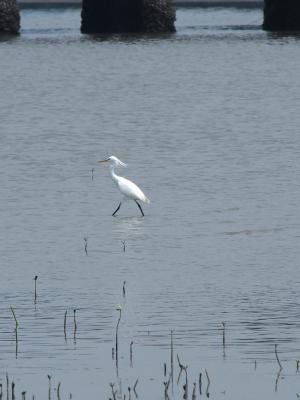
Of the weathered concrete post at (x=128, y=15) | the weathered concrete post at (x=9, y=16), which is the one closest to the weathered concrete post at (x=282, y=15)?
the weathered concrete post at (x=128, y=15)

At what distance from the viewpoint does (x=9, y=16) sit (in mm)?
89688

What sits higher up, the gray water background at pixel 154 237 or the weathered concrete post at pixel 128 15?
the gray water background at pixel 154 237

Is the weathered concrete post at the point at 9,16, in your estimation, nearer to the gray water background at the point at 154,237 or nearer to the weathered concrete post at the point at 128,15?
the weathered concrete post at the point at 128,15

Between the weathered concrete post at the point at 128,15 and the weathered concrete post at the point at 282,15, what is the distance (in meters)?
5.77

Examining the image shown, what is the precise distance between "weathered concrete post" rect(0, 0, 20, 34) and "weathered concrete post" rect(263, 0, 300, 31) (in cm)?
1441

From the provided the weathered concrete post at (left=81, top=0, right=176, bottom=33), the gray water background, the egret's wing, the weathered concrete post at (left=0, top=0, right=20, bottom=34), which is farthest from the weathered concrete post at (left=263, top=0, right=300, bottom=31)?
the egret's wing

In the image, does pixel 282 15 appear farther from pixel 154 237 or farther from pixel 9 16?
pixel 154 237

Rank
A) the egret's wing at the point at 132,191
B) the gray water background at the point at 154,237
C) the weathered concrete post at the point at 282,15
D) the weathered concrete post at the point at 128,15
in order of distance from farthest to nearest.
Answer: the weathered concrete post at the point at 282,15 < the weathered concrete post at the point at 128,15 < the egret's wing at the point at 132,191 < the gray water background at the point at 154,237

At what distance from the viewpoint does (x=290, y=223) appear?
986 inches

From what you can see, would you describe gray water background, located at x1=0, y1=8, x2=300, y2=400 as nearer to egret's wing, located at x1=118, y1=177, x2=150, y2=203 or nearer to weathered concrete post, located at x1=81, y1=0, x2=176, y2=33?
egret's wing, located at x1=118, y1=177, x2=150, y2=203

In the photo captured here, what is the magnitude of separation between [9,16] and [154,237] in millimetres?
67007

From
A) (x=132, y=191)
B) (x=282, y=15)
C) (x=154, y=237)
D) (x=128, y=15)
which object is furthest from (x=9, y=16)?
(x=154, y=237)

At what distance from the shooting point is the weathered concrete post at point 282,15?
90.5m

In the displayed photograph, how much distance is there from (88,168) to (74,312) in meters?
16.3
